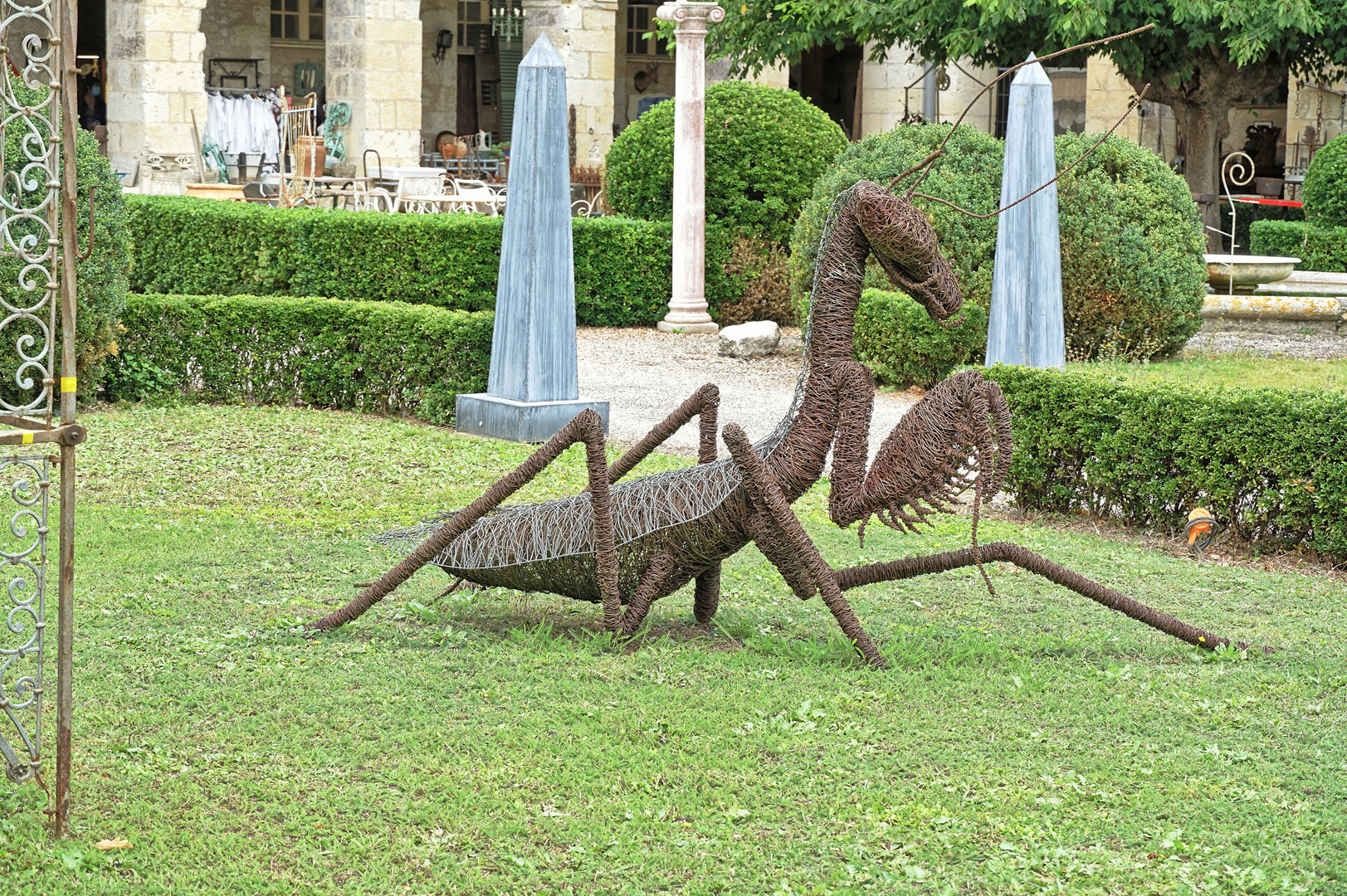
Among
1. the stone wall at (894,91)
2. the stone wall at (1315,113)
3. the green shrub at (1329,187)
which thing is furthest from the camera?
the stone wall at (894,91)

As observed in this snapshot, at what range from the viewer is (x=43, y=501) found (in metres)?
3.29

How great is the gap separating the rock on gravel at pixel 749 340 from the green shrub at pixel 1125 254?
9.49ft

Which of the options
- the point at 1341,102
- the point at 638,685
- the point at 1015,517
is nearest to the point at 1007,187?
the point at 1015,517

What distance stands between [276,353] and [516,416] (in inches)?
87.7

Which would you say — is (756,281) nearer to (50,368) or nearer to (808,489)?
(808,489)

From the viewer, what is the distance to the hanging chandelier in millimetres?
26747

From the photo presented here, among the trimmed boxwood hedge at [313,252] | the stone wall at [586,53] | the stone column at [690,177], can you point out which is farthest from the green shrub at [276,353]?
the stone wall at [586,53]

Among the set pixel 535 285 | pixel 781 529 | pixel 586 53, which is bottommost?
pixel 781 529

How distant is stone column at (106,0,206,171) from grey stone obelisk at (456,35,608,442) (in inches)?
446

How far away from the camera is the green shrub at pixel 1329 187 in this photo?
1853 centimetres

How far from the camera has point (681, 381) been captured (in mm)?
12203

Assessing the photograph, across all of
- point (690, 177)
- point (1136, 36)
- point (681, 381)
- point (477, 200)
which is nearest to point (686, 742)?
point (681, 381)

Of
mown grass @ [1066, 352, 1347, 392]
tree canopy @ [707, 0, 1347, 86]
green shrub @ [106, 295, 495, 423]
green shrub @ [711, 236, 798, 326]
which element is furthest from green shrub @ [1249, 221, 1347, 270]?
green shrub @ [106, 295, 495, 423]

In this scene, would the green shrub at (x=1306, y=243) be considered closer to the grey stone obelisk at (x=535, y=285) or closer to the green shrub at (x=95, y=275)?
the grey stone obelisk at (x=535, y=285)
